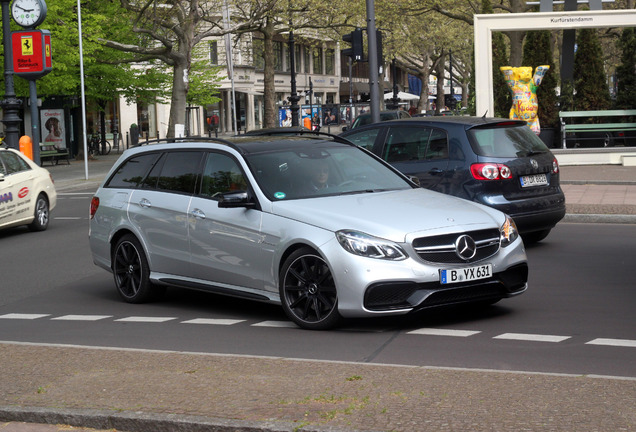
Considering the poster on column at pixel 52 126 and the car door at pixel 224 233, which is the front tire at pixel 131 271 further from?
the poster on column at pixel 52 126

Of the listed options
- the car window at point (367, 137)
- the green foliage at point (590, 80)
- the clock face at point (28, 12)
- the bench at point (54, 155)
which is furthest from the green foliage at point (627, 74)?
the car window at point (367, 137)

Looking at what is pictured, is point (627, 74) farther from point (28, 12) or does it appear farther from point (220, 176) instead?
point (220, 176)

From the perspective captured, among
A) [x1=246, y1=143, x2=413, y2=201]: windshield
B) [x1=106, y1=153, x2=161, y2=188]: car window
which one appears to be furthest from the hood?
[x1=106, y1=153, x2=161, y2=188]: car window

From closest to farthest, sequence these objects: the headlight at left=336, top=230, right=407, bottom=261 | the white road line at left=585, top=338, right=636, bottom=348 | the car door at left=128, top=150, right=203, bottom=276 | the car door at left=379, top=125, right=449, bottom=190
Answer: the white road line at left=585, top=338, right=636, bottom=348
the headlight at left=336, top=230, right=407, bottom=261
the car door at left=128, top=150, right=203, bottom=276
the car door at left=379, top=125, right=449, bottom=190

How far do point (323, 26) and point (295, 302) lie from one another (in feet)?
117

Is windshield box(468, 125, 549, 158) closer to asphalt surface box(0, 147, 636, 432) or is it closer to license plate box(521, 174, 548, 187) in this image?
license plate box(521, 174, 548, 187)

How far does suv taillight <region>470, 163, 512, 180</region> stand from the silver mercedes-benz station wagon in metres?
2.71

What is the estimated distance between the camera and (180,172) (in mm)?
10172

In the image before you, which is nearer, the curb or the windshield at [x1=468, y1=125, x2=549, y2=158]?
the curb

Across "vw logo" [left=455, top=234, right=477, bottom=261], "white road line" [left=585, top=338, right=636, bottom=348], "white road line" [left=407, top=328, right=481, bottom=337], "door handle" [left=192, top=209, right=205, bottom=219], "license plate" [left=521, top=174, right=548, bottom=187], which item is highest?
"license plate" [left=521, top=174, right=548, bottom=187]

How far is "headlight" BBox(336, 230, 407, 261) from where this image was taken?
318 inches

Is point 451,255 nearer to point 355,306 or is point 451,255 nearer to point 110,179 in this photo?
point 355,306

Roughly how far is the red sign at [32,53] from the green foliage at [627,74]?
1797 centimetres

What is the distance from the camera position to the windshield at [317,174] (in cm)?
920
